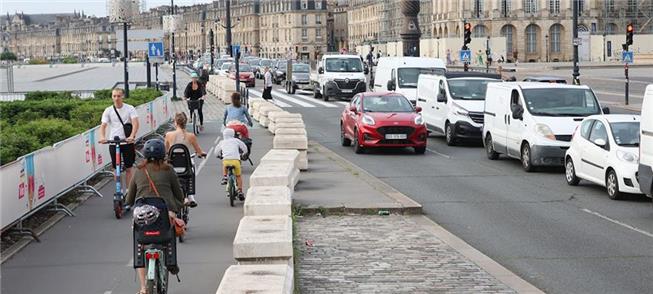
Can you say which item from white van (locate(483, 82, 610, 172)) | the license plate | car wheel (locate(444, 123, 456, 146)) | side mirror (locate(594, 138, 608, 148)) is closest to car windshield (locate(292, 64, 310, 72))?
car wheel (locate(444, 123, 456, 146))

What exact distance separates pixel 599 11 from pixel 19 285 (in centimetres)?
12208

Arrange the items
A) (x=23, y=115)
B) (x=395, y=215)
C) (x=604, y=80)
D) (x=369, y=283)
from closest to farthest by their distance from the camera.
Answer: (x=369, y=283) < (x=395, y=215) < (x=23, y=115) < (x=604, y=80)

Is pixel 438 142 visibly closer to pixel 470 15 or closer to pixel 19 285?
pixel 19 285

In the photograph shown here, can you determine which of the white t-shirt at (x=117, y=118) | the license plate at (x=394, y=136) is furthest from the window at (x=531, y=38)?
the white t-shirt at (x=117, y=118)

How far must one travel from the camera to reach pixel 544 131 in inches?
913

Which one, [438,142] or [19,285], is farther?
[438,142]

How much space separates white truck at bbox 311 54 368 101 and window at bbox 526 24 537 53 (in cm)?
7403

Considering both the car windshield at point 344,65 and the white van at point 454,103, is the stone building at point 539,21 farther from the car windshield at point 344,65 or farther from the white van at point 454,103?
the white van at point 454,103

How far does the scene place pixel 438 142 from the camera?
104 feet

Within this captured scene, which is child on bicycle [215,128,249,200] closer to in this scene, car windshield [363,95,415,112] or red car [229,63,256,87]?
car windshield [363,95,415,112]

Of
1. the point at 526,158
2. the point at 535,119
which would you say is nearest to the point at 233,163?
the point at 526,158

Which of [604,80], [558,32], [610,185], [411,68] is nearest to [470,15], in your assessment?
[558,32]

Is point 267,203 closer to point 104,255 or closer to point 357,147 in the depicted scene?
point 104,255

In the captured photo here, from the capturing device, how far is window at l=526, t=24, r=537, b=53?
128m
